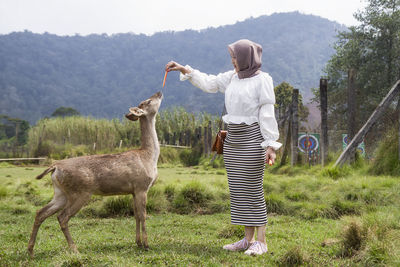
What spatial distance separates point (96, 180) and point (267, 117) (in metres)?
1.91

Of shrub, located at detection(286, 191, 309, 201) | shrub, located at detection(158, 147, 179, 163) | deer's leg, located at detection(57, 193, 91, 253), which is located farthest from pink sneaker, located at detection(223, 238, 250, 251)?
shrub, located at detection(158, 147, 179, 163)

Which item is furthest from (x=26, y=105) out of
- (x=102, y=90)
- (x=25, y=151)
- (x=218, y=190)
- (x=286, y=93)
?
(x=218, y=190)

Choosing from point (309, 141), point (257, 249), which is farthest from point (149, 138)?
point (309, 141)

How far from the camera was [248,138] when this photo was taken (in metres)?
4.42

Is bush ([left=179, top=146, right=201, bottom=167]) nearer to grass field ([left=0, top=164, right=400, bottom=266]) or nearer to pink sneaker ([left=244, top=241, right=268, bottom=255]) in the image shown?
grass field ([left=0, top=164, right=400, bottom=266])

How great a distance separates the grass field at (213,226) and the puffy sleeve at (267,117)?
111cm

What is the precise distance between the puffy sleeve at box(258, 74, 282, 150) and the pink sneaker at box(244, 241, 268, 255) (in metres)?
1.05

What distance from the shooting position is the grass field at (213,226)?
12.8 feet

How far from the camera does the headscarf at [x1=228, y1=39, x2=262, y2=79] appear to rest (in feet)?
14.4

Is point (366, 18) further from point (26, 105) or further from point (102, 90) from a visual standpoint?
point (102, 90)

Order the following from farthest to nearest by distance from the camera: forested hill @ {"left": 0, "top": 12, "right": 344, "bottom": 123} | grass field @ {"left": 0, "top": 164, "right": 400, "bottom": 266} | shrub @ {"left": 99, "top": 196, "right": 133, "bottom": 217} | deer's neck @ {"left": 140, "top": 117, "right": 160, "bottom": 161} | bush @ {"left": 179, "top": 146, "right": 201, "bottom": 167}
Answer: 1. forested hill @ {"left": 0, "top": 12, "right": 344, "bottom": 123}
2. bush @ {"left": 179, "top": 146, "right": 201, "bottom": 167}
3. shrub @ {"left": 99, "top": 196, "right": 133, "bottom": 217}
4. deer's neck @ {"left": 140, "top": 117, "right": 160, "bottom": 161}
5. grass field @ {"left": 0, "top": 164, "right": 400, "bottom": 266}

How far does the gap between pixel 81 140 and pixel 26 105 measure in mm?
109162

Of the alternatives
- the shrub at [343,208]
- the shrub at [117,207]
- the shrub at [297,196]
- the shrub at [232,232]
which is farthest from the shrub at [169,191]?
the shrub at [343,208]

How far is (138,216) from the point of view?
14.7 ft
